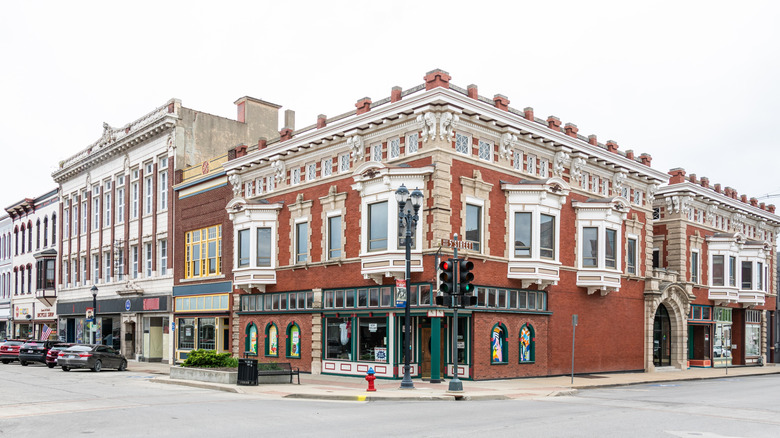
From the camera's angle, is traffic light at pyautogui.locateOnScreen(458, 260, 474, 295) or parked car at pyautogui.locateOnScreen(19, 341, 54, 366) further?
parked car at pyautogui.locateOnScreen(19, 341, 54, 366)

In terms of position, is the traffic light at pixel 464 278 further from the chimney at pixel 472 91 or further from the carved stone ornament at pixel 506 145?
the carved stone ornament at pixel 506 145

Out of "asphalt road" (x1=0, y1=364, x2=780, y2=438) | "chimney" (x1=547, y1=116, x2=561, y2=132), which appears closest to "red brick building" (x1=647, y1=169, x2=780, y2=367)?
"chimney" (x1=547, y1=116, x2=561, y2=132)

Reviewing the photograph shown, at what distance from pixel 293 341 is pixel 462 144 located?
12695mm

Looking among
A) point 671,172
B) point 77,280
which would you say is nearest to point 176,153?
point 77,280

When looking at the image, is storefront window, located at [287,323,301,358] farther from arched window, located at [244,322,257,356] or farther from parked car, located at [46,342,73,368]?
parked car, located at [46,342,73,368]

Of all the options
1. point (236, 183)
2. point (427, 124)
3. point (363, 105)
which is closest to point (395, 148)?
point (427, 124)

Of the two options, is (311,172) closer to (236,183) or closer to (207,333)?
(236,183)

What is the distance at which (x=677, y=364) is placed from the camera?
3997 centimetres

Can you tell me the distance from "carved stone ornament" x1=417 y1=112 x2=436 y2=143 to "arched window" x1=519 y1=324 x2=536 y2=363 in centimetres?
901

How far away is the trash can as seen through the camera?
24.5 m

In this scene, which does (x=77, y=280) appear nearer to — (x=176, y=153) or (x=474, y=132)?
(x=176, y=153)

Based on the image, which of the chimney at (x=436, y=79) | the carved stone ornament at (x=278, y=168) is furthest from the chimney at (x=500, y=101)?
the carved stone ornament at (x=278, y=168)

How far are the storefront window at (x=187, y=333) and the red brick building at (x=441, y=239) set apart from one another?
5.48 meters

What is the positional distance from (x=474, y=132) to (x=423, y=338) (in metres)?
8.55
